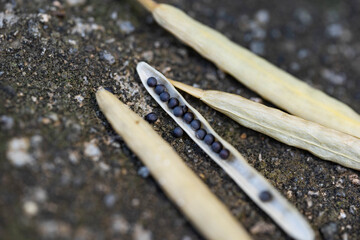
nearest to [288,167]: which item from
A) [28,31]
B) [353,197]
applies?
[353,197]

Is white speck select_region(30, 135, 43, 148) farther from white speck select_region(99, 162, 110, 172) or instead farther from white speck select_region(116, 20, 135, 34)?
white speck select_region(116, 20, 135, 34)

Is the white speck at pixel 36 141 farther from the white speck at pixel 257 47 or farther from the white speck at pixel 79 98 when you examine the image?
the white speck at pixel 257 47

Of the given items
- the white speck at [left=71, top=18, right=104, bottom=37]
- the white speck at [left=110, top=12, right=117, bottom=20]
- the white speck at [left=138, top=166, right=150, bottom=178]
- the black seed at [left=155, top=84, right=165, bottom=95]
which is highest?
the white speck at [left=71, top=18, right=104, bottom=37]

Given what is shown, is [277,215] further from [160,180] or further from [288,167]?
[160,180]

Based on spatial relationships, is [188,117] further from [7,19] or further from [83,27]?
[7,19]

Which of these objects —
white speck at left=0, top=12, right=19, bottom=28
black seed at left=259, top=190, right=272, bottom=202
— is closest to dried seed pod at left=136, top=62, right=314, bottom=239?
black seed at left=259, top=190, right=272, bottom=202

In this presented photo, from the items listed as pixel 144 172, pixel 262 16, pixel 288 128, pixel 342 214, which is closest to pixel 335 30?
pixel 262 16

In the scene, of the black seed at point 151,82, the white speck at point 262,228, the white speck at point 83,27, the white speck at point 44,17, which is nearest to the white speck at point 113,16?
the white speck at point 83,27
